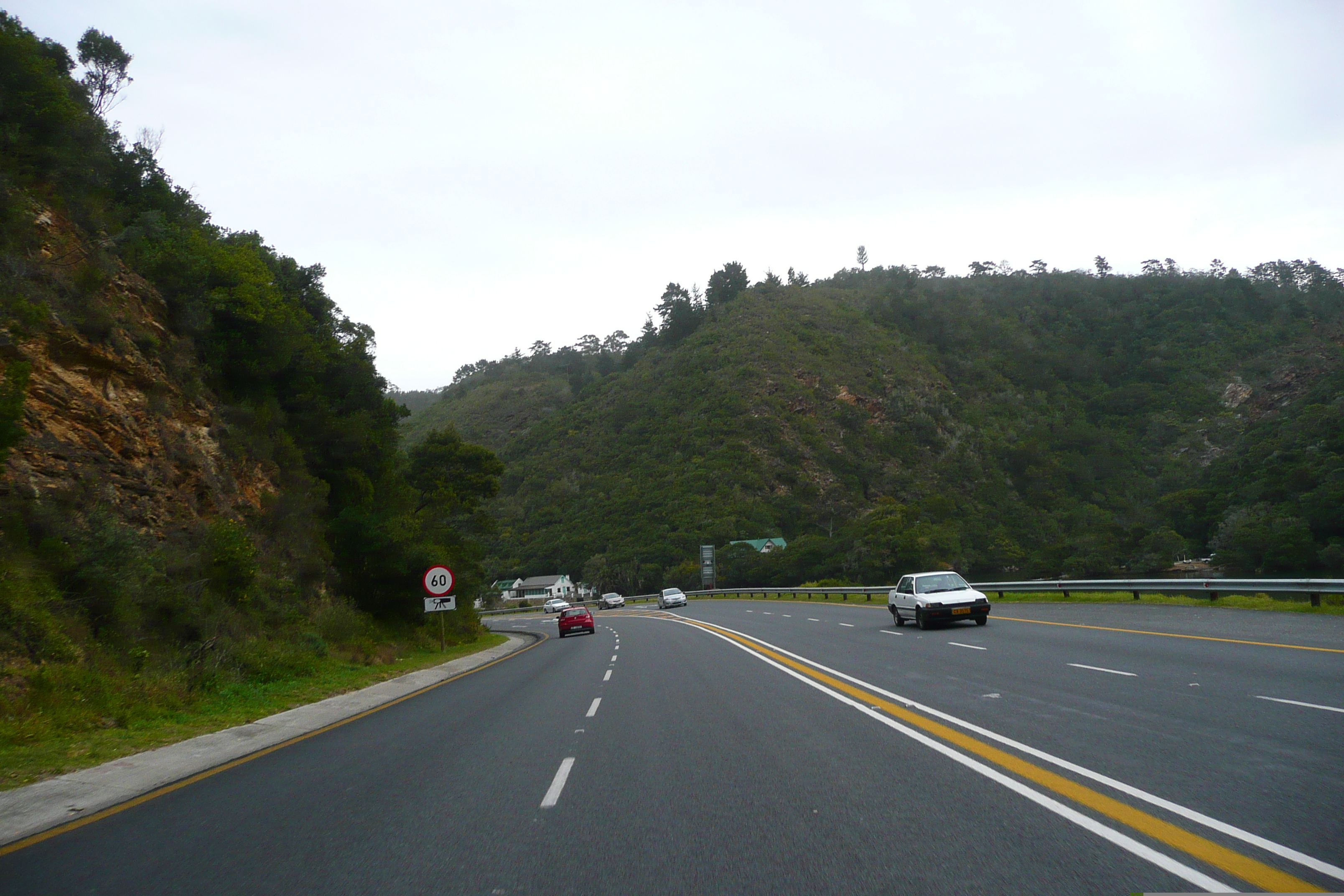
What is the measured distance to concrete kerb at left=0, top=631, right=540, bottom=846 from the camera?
7.15 m

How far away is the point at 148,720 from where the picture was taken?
40.3ft

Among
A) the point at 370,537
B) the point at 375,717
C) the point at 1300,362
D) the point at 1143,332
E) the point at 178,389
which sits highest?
the point at 1143,332

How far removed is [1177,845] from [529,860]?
12.7 feet

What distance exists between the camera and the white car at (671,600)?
58.5 meters

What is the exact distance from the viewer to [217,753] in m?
10.2

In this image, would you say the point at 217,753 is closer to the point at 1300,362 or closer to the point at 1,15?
the point at 1,15

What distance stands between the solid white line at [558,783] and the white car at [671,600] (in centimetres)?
5057

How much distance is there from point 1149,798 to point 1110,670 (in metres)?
7.34

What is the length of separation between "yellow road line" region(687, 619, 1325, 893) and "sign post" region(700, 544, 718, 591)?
65.7 m

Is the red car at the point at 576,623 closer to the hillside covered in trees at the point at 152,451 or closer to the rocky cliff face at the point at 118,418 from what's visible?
the hillside covered in trees at the point at 152,451

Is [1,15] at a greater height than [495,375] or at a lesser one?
lesser

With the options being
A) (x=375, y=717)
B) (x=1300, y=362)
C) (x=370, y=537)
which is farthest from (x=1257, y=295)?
(x=375, y=717)

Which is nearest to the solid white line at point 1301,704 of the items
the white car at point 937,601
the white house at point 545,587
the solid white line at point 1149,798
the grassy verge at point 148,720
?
the solid white line at point 1149,798

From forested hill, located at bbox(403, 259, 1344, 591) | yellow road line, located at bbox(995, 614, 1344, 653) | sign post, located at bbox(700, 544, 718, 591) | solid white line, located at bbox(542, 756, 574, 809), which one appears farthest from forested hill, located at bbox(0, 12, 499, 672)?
sign post, located at bbox(700, 544, 718, 591)
